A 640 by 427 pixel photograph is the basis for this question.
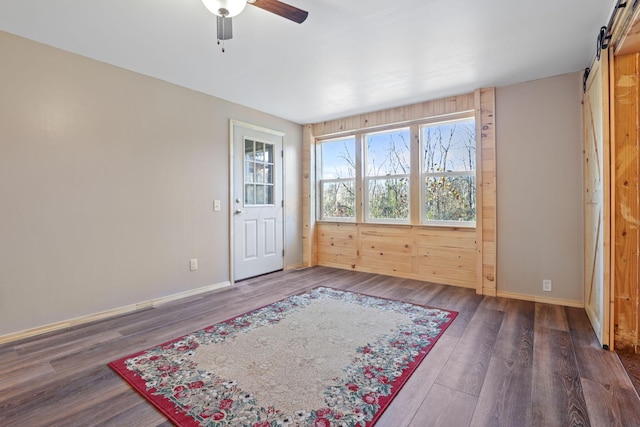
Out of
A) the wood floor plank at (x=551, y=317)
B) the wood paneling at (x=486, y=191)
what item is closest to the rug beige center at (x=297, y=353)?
the wood floor plank at (x=551, y=317)

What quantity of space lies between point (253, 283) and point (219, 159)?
172 cm

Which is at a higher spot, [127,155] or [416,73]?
[416,73]

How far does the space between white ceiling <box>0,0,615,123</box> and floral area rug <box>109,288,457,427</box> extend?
2.44 m

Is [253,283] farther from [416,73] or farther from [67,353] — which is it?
[416,73]

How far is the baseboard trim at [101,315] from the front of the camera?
8.02ft

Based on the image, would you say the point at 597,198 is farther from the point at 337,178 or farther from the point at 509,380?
the point at 337,178

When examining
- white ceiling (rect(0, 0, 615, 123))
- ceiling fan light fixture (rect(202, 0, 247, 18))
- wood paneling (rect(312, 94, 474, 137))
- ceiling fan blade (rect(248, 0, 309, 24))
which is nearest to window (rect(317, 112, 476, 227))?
wood paneling (rect(312, 94, 474, 137))

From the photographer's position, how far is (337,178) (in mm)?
5145

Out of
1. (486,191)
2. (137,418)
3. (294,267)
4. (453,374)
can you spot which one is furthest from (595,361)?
(294,267)

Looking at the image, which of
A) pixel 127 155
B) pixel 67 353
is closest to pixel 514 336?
pixel 67 353

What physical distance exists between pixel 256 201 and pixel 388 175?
6.64 ft

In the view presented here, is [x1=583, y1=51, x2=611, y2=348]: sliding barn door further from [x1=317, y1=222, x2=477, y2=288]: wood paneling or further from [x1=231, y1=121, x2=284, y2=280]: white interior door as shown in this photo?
[x1=231, y1=121, x2=284, y2=280]: white interior door

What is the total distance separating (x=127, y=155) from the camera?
3.06 metres

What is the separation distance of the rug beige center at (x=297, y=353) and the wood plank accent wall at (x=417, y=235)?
1.46 metres
